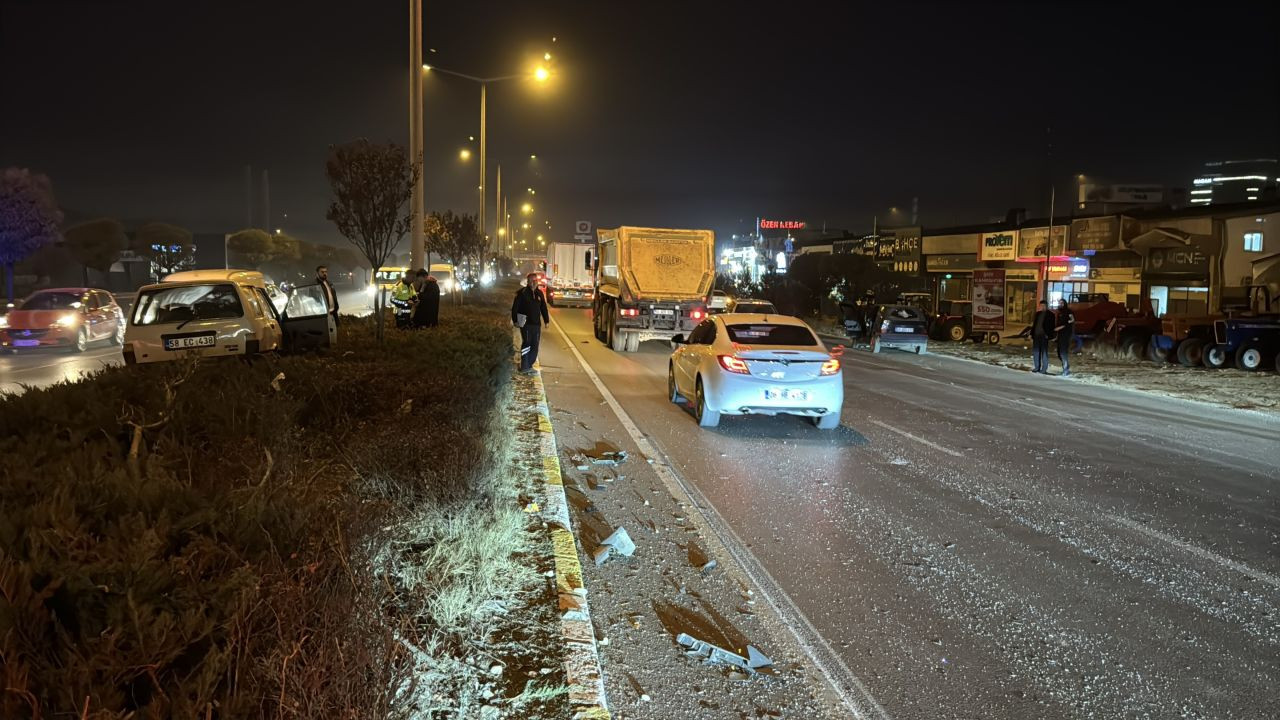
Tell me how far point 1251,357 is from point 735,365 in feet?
53.1

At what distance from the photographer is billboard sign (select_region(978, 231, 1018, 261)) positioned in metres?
46.3

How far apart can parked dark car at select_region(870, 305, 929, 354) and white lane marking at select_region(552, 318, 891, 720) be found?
59.7 feet

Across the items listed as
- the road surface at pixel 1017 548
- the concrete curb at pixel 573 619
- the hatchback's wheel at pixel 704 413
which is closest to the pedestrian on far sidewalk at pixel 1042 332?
the road surface at pixel 1017 548

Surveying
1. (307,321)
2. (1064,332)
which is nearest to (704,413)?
(307,321)

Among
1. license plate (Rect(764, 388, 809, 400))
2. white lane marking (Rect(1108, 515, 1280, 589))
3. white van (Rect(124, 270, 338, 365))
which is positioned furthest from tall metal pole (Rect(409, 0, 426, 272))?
white lane marking (Rect(1108, 515, 1280, 589))

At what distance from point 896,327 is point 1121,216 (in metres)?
16.9

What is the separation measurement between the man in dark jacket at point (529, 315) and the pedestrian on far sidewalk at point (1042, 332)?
11.2 m

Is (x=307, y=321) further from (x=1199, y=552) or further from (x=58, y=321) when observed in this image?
(x=58, y=321)

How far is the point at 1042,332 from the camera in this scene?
64.6 feet

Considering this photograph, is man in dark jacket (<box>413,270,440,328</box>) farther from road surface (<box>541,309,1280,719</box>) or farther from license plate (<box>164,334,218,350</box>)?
license plate (<box>164,334,218,350</box>)

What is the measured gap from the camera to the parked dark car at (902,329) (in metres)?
26.7

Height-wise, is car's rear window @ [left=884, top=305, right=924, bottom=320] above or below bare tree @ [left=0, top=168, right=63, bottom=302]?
below

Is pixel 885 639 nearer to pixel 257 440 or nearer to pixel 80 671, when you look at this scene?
pixel 80 671

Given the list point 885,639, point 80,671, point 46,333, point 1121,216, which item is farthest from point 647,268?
point 1121,216
